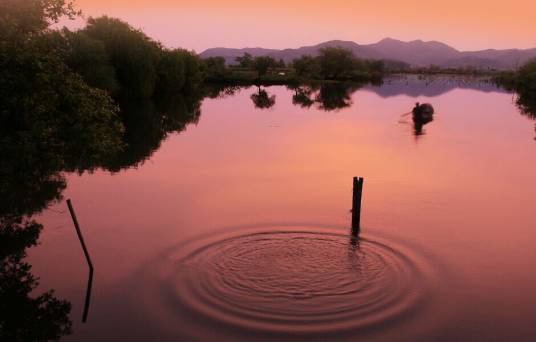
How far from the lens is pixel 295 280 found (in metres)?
23.7

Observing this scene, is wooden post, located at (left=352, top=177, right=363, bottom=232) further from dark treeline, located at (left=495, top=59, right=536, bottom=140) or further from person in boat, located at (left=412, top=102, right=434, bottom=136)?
dark treeline, located at (left=495, top=59, right=536, bottom=140)

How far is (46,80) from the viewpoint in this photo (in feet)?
76.2

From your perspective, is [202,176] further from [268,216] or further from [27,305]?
[27,305]

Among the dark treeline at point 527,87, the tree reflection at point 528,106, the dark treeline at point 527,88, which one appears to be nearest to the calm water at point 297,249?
the tree reflection at point 528,106

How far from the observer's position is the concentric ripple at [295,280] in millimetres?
20844

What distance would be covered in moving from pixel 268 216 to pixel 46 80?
660 inches

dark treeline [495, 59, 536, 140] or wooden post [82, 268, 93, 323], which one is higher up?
dark treeline [495, 59, 536, 140]

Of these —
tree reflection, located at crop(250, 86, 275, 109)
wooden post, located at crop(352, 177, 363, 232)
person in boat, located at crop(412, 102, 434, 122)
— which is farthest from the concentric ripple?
A: tree reflection, located at crop(250, 86, 275, 109)

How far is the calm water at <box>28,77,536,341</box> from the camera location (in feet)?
68.3

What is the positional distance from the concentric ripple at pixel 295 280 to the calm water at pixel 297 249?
0.28ft

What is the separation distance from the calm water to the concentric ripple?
86 millimetres

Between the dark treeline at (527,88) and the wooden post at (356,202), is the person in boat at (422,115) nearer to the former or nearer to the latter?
the dark treeline at (527,88)

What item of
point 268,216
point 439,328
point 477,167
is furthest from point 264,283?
point 477,167

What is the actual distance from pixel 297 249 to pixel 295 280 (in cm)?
363
